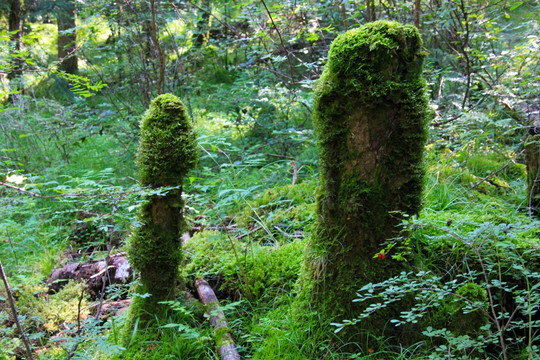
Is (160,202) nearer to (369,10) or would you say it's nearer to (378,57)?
(378,57)

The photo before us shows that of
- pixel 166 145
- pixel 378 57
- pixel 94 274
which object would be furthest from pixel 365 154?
pixel 94 274

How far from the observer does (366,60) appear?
7.62 feet

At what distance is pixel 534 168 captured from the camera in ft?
11.2

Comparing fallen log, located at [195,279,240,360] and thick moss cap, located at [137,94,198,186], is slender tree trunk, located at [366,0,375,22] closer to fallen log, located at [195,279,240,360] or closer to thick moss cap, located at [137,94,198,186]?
thick moss cap, located at [137,94,198,186]

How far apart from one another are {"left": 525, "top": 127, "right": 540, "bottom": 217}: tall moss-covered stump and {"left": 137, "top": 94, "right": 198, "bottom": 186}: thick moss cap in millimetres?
2948

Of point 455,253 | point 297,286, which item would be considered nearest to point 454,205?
point 455,253

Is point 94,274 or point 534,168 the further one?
point 94,274

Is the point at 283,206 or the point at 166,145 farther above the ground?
the point at 166,145

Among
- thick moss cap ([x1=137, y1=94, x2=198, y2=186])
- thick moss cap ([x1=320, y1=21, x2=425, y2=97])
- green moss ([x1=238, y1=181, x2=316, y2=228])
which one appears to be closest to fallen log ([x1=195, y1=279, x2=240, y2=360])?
green moss ([x1=238, y1=181, x2=316, y2=228])

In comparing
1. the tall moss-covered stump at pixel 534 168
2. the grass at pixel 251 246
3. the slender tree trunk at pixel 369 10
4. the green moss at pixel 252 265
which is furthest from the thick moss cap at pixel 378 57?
the slender tree trunk at pixel 369 10

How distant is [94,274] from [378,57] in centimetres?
372

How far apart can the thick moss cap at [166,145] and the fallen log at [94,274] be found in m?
1.59

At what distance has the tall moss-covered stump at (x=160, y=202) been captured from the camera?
9.27ft

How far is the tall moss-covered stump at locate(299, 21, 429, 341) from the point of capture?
232cm
